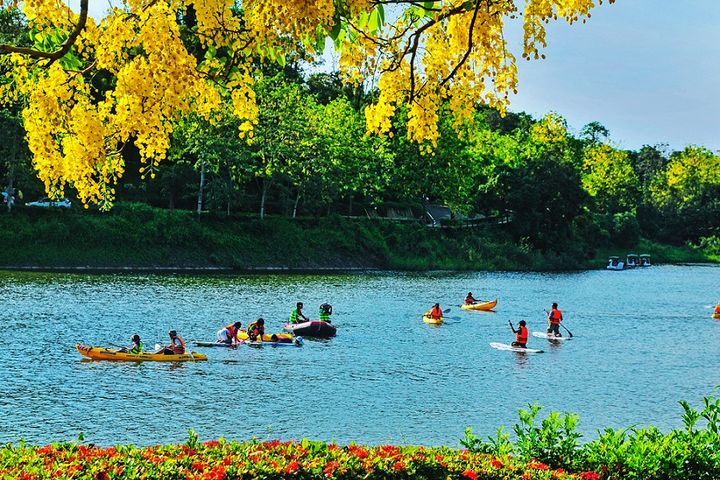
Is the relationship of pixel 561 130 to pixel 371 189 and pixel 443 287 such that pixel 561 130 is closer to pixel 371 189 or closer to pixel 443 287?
pixel 371 189

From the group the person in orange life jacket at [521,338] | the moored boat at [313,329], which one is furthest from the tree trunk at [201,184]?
the person in orange life jacket at [521,338]

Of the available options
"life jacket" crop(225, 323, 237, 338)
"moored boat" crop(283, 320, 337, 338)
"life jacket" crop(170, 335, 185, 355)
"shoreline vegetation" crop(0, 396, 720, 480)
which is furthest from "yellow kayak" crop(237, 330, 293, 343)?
"shoreline vegetation" crop(0, 396, 720, 480)

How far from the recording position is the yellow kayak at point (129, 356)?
3262cm

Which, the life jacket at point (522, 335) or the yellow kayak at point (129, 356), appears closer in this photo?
the yellow kayak at point (129, 356)

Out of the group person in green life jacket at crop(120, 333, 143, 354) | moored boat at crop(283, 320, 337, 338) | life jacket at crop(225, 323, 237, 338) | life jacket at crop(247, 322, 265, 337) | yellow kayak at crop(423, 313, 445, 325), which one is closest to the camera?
person in green life jacket at crop(120, 333, 143, 354)

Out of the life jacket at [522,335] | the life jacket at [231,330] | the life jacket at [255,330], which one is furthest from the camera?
the life jacket at [522,335]

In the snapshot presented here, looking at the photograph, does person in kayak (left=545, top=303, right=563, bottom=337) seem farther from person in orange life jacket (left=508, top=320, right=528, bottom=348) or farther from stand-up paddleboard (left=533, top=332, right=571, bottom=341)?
person in orange life jacket (left=508, top=320, right=528, bottom=348)

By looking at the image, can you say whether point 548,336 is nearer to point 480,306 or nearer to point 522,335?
point 522,335

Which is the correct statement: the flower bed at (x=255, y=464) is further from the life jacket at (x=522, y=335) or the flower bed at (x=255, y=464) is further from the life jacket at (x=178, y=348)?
the life jacket at (x=522, y=335)

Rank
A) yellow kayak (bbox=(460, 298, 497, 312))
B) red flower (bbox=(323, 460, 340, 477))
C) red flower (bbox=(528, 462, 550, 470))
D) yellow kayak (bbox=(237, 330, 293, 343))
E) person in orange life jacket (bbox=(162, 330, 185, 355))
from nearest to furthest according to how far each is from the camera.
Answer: red flower (bbox=(323, 460, 340, 477)) → red flower (bbox=(528, 462, 550, 470)) → person in orange life jacket (bbox=(162, 330, 185, 355)) → yellow kayak (bbox=(237, 330, 293, 343)) → yellow kayak (bbox=(460, 298, 497, 312))

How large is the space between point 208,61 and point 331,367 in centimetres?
2305

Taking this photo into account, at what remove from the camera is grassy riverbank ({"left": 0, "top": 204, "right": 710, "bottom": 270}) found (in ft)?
216

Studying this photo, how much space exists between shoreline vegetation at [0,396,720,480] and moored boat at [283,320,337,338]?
2725 cm

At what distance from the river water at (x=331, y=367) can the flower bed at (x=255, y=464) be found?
18.7 feet
